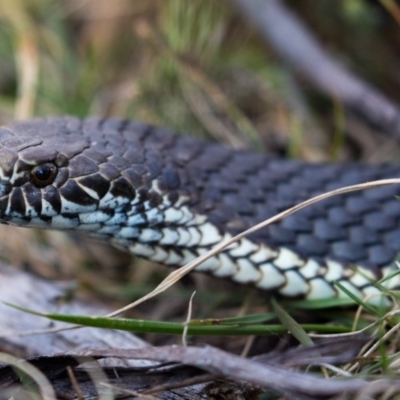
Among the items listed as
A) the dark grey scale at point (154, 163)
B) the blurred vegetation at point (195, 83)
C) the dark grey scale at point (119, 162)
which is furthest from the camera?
the blurred vegetation at point (195, 83)

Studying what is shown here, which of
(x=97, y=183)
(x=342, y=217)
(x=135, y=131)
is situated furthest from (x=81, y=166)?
(x=342, y=217)

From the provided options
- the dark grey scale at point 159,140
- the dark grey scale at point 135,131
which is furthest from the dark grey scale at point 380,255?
the dark grey scale at point 135,131

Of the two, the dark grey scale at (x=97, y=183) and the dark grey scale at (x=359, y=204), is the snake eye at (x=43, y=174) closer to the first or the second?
the dark grey scale at (x=97, y=183)

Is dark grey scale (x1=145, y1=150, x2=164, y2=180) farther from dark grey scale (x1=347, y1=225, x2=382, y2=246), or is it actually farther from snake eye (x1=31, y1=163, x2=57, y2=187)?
dark grey scale (x1=347, y1=225, x2=382, y2=246)

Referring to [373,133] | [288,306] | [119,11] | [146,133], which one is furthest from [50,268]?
[119,11]

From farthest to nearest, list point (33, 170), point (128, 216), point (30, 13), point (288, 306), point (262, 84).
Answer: point (30, 13) < point (262, 84) < point (288, 306) < point (128, 216) < point (33, 170)

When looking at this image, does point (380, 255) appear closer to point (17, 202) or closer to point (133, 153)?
point (133, 153)

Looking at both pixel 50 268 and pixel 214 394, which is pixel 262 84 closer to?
pixel 50 268
